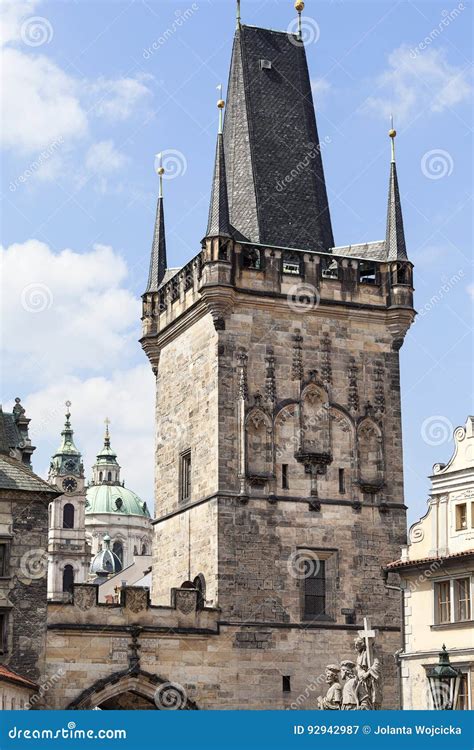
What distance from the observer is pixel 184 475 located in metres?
39.5

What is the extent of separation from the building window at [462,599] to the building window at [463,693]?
1.38 meters

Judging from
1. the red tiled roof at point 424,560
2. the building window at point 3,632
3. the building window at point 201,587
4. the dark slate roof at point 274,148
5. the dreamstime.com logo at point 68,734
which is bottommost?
the dreamstime.com logo at point 68,734

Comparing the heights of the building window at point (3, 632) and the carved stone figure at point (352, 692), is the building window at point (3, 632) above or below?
above

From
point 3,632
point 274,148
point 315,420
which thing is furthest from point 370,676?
point 274,148

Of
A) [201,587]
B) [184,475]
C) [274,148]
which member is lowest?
[201,587]

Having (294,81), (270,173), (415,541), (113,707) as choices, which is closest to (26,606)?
(113,707)

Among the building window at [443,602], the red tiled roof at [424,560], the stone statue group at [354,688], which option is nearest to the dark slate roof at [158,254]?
the red tiled roof at [424,560]

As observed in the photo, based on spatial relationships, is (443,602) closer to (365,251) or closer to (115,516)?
(365,251)

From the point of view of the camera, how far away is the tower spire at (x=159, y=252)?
1681 inches

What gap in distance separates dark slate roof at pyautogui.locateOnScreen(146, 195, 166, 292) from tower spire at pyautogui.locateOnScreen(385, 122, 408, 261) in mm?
6810
